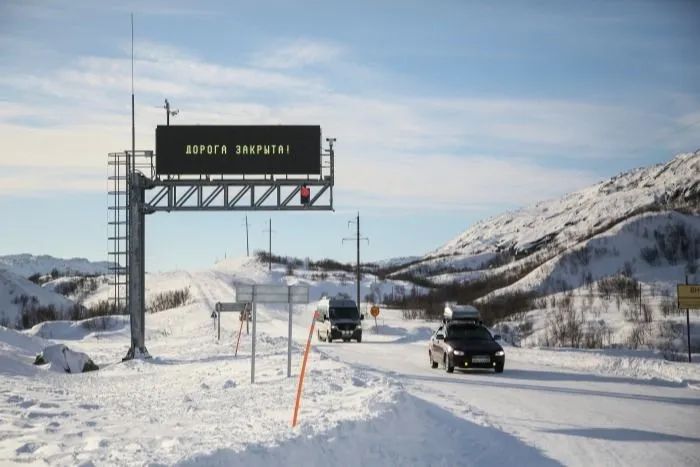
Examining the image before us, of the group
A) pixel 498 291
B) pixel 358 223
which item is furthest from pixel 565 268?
pixel 358 223

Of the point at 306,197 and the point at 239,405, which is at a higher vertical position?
the point at 306,197

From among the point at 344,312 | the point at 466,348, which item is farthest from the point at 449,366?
the point at 344,312

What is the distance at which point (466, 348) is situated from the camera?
27.3 m

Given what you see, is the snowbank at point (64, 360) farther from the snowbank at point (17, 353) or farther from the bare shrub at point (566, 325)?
the bare shrub at point (566, 325)

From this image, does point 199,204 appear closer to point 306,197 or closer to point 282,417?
point 306,197

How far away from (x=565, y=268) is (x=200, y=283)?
45646 millimetres

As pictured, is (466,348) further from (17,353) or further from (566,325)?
(566,325)

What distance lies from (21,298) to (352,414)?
8602 cm

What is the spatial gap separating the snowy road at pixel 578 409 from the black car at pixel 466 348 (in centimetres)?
40

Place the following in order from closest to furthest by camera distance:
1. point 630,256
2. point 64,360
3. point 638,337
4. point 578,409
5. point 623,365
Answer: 1. point 578,409
2. point 623,365
3. point 64,360
4. point 638,337
5. point 630,256

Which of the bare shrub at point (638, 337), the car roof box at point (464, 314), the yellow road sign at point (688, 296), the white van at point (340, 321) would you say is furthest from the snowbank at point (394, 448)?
the bare shrub at point (638, 337)

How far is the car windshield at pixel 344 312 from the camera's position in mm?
48719

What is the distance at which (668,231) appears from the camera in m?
112

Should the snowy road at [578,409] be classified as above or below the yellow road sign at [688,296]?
below
